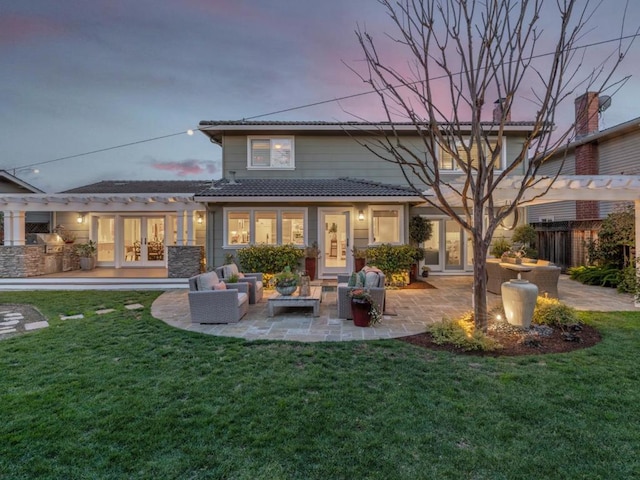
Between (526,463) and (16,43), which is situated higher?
(16,43)

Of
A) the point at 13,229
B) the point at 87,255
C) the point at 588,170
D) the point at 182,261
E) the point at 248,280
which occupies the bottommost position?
the point at 248,280

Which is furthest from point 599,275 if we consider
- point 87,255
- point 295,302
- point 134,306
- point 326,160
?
point 87,255

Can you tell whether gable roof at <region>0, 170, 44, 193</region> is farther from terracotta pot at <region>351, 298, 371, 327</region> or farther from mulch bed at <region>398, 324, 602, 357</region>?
mulch bed at <region>398, 324, 602, 357</region>

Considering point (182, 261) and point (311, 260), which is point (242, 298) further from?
point (182, 261)

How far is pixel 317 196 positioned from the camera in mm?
9773

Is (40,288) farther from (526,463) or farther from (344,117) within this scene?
(526,463)

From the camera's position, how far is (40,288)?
32.6 feet

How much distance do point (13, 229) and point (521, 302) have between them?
14.4m

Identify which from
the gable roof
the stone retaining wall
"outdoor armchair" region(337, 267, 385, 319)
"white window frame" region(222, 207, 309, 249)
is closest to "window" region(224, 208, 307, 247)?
"white window frame" region(222, 207, 309, 249)

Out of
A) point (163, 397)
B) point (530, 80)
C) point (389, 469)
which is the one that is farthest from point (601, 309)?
point (163, 397)

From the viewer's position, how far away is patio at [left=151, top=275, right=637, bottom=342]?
5.36 meters

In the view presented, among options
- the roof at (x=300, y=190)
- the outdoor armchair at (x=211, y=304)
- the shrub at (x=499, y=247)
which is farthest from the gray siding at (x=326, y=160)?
the outdoor armchair at (x=211, y=304)

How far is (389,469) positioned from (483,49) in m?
5.27

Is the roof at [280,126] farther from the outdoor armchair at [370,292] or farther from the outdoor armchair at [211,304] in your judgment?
the outdoor armchair at [211,304]
